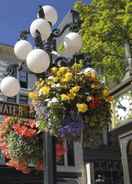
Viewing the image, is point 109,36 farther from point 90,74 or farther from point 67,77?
point 67,77

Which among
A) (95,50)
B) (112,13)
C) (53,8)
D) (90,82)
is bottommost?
(90,82)

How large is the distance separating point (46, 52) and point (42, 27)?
50cm

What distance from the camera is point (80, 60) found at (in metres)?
7.28

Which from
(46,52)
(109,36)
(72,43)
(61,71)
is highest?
(109,36)

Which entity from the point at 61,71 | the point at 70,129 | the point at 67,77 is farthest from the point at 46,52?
the point at 70,129

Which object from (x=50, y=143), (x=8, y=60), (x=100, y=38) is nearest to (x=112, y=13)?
(x=100, y=38)

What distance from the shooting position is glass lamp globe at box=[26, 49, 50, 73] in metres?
6.31

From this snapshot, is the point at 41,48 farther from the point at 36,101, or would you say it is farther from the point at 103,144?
the point at 103,144

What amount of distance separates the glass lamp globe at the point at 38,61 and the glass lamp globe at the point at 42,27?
1.85 ft

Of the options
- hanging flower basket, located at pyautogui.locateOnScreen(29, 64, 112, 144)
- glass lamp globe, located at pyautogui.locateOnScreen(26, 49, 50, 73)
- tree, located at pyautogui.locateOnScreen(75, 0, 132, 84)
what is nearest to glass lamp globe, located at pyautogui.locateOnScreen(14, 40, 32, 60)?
glass lamp globe, located at pyautogui.locateOnScreen(26, 49, 50, 73)

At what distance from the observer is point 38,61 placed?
20.6ft

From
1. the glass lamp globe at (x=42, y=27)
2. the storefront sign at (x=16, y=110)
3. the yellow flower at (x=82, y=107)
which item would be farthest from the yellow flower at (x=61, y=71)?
the glass lamp globe at (x=42, y=27)

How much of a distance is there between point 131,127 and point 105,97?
1.25 metres

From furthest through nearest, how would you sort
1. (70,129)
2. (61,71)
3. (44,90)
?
(61,71), (44,90), (70,129)
